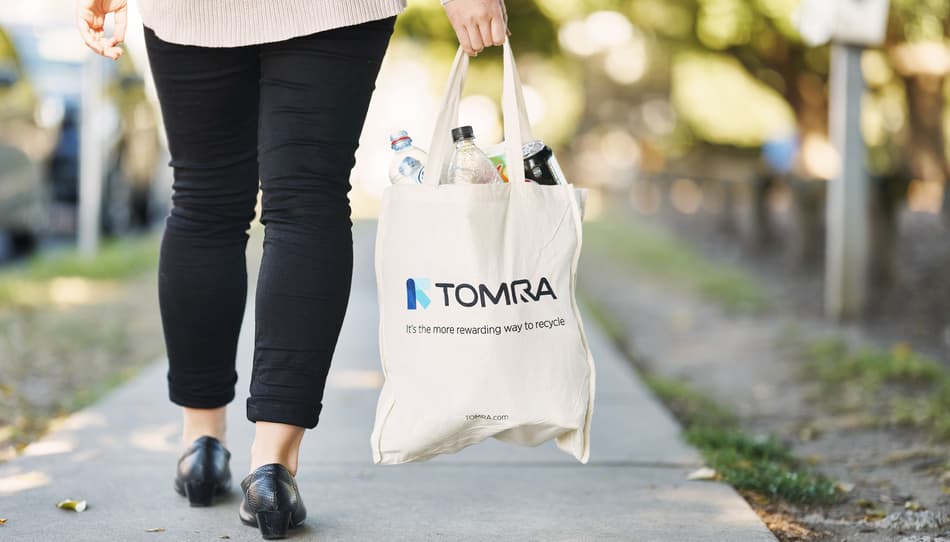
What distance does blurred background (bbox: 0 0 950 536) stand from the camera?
562 centimetres

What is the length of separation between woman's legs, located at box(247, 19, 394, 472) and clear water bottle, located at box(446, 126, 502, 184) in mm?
202

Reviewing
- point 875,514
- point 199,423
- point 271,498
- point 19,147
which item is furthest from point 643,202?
point 271,498

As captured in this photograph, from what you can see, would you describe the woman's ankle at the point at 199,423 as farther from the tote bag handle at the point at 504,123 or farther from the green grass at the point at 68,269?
the green grass at the point at 68,269

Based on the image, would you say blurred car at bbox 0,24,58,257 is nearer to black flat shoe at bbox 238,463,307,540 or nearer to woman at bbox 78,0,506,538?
woman at bbox 78,0,506,538

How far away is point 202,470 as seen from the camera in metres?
2.58

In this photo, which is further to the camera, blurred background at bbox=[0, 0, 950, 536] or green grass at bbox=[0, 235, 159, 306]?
green grass at bbox=[0, 235, 159, 306]

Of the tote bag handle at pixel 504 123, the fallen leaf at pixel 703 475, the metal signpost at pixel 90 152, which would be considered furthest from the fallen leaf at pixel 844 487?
the metal signpost at pixel 90 152

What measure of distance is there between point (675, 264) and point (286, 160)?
7.52 m

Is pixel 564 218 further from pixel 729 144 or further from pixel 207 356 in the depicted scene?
pixel 729 144

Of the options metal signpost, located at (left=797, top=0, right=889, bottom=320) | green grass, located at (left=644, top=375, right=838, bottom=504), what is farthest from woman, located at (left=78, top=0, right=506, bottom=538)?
metal signpost, located at (left=797, top=0, right=889, bottom=320)

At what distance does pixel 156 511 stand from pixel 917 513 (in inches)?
69.8

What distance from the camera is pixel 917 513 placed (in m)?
2.76

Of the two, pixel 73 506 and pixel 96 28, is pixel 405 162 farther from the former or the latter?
pixel 73 506

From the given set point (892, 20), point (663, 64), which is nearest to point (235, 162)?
point (892, 20)
